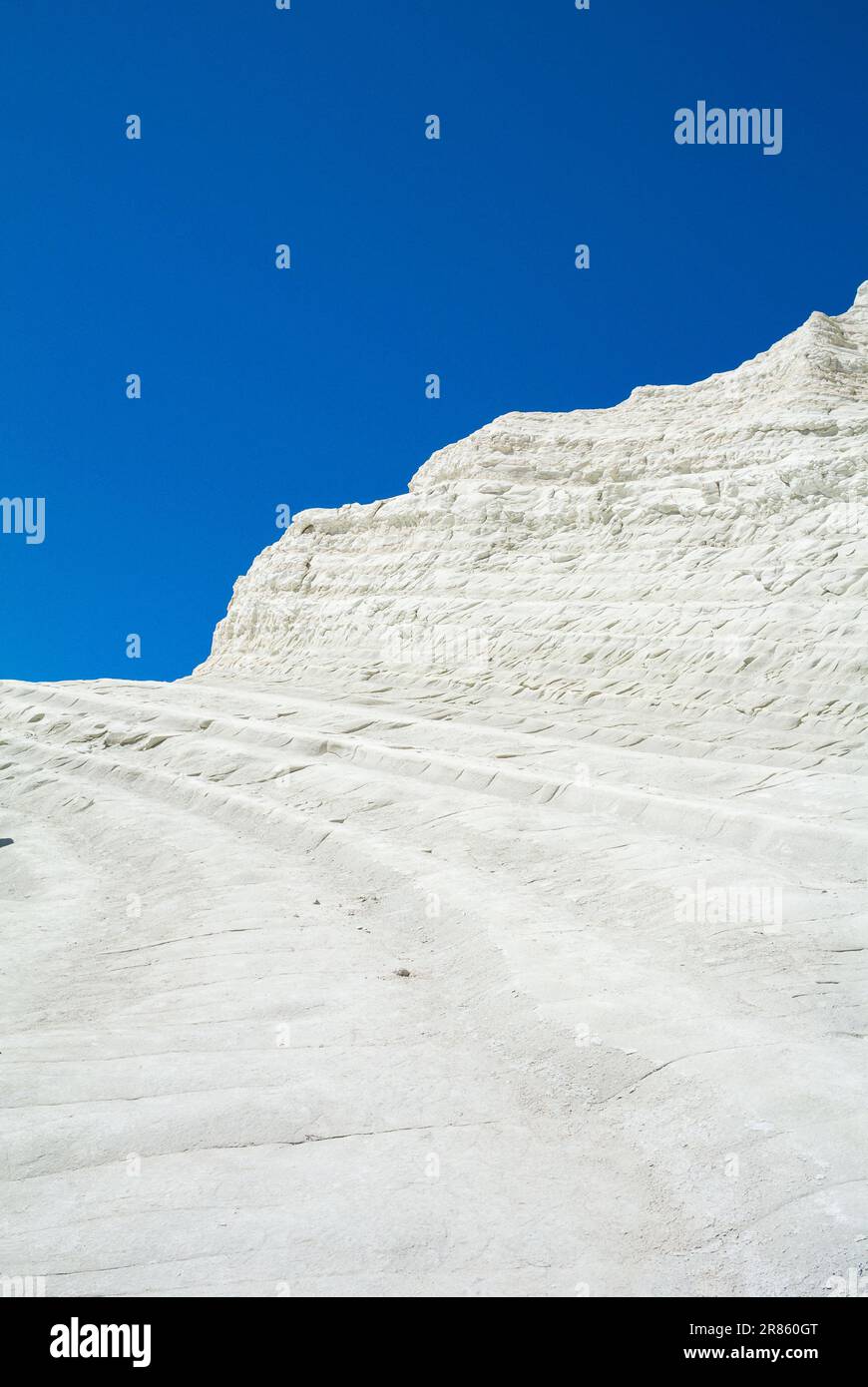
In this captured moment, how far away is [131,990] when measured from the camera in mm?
8430

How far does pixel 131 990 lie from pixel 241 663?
28.2 m

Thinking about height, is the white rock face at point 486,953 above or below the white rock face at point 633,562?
below

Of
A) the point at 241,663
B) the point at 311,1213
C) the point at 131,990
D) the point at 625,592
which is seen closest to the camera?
the point at 311,1213

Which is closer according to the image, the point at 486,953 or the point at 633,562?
the point at 486,953

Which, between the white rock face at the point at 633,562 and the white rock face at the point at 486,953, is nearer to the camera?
the white rock face at the point at 486,953

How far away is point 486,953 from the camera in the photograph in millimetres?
8508

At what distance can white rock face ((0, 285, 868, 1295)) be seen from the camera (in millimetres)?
4461

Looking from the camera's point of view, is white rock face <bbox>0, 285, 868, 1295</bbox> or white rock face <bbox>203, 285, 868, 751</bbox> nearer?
white rock face <bbox>0, 285, 868, 1295</bbox>

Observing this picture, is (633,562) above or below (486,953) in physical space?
above

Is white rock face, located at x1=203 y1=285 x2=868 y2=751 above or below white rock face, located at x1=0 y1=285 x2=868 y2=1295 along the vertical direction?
above

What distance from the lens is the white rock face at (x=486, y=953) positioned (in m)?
4.46
